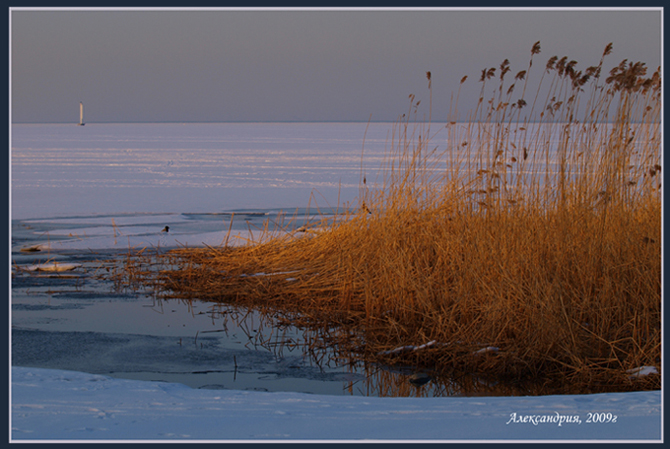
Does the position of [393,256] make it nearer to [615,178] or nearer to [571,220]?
[571,220]

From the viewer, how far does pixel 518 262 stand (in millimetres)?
3348

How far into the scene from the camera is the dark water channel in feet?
9.50

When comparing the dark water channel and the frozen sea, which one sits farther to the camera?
the dark water channel

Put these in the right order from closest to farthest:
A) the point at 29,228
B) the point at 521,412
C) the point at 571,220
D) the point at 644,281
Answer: the point at 521,412 → the point at 644,281 → the point at 571,220 → the point at 29,228

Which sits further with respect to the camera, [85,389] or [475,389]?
[475,389]

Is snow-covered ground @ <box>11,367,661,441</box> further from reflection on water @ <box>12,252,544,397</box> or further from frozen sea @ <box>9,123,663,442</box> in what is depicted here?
reflection on water @ <box>12,252,544,397</box>

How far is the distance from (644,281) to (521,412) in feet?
4.40

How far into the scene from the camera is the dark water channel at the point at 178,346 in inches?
114

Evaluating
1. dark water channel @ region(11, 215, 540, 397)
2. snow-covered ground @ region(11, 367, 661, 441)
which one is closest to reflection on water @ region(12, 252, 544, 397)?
dark water channel @ region(11, 215, 540, 397)

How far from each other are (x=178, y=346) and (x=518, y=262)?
1.81 meters

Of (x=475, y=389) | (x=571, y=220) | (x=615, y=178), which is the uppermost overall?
(x=615, y=178)

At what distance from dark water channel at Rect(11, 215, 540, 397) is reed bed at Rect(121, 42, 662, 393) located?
0.22 m

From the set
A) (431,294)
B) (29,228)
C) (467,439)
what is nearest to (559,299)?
(431,294)

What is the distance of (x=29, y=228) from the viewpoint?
6.95m
